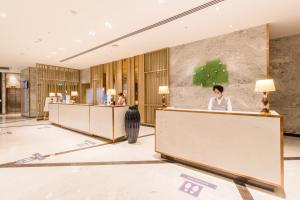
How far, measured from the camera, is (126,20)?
5070mm

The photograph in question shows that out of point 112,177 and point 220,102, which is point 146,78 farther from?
point 112,177

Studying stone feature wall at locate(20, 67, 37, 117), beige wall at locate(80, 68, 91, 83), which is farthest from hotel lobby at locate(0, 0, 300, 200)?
stone feature wall at locate(20, 67, 37, 117)

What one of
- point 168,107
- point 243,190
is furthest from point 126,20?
point 243,190

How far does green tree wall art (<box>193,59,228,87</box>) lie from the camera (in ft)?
20.1

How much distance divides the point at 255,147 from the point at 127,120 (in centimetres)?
340

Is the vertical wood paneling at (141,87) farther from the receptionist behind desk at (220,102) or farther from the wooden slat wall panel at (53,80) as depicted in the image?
the wooden slat wall panel at (53,80)

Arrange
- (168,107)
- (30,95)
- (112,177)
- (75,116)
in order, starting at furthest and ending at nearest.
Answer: (30,95) → (75,116) → (168,107) → (112,177)

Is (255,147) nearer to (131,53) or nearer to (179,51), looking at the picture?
(179,51)

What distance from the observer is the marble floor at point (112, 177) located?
2488 mm

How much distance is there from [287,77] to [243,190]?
5.68 meters

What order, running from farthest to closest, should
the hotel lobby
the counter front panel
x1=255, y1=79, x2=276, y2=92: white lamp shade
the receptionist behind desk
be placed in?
the counter front panel, the receptionist behind desk, x1=255, y1=79, x2=276, y2=92: white lamp shade, the hotel lobby

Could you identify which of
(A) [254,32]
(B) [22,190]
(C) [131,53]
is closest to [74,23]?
(C) [131,53]

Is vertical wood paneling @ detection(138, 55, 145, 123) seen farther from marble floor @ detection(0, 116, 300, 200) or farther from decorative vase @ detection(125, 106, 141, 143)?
marble floor @ detection(0, 116, 300, 200)

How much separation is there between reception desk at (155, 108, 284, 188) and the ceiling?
2.73 metres
